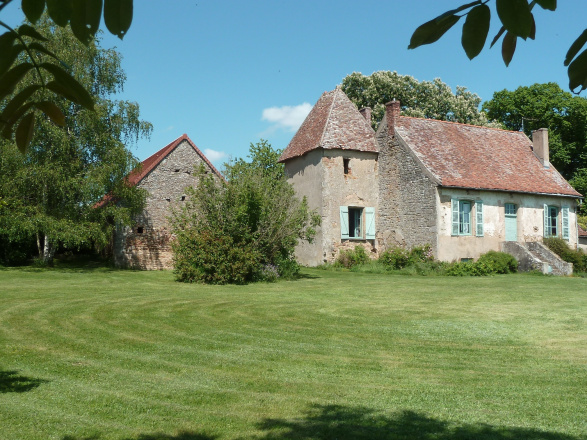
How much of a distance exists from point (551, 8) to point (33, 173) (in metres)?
22.7

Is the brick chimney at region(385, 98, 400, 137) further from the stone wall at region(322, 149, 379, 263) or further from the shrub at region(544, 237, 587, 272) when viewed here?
the shrub at region(544, 237, 587, 272)

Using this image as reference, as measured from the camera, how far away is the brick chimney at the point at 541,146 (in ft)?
89.5

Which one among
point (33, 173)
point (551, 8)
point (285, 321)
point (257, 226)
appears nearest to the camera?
point (551, 8)

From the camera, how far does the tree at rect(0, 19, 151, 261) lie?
2155 centimetres

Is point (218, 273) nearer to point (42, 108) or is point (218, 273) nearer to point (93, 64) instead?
point (93, 64)

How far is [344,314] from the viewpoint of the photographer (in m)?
10.6

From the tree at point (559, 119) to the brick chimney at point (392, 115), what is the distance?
49.2 feet

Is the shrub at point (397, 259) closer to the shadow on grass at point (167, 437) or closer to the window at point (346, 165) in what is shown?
the window at point (346, 165)

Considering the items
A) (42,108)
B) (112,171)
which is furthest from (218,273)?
(42,108)

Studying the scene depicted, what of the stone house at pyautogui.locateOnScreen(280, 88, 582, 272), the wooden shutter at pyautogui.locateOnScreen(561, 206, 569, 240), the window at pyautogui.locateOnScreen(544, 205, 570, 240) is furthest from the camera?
the wooden shutter at pyautogui.locateOnScreen(561, 206, 569, 240)

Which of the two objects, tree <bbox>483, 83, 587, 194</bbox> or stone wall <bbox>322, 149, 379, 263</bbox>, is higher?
tree <bbox>483, 83, 587, 194</bbox>

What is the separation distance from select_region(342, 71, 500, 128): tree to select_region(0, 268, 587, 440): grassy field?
79.1 ft

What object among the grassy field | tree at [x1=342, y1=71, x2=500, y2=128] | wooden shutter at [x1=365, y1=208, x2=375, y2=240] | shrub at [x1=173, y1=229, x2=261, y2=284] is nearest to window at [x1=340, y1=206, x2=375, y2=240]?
wooden shutter at [x1=365, y1=208, x2=375, y2=240]

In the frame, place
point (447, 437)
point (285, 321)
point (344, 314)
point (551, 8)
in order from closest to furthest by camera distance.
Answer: point (551, 8) → point (447, 437) → point (285, 321) → point (344, 314)
